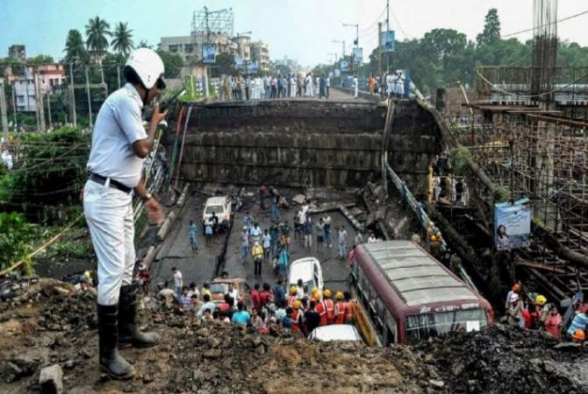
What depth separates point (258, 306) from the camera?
46.4 ft

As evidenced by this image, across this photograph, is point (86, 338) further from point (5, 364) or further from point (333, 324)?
point (333, 324)

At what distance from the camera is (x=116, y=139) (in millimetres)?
4715

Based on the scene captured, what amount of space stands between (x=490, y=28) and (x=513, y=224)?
7432 centimetres

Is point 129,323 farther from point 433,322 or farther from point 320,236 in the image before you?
point 320,236

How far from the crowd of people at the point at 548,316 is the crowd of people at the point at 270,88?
29163 mm

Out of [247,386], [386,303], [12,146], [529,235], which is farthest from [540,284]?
[12,146]

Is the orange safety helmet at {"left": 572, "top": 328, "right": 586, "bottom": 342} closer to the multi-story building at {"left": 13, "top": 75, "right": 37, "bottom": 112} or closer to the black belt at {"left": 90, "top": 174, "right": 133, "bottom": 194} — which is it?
the black belt at {"left": 90, "top": 174, "right": 133, "bottom": 194}

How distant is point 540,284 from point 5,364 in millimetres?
14307

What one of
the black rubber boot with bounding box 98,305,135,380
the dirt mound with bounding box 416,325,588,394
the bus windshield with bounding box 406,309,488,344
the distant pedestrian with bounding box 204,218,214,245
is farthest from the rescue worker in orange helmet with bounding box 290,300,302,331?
Answer: the distant pedestrian with bounding box 204,218,214,245

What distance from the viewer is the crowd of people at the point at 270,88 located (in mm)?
40094

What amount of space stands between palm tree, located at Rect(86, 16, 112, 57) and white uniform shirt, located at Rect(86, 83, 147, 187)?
269 ft

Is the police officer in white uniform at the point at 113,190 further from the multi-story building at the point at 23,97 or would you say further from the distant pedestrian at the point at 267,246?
the multi-story building at the point at 23,97

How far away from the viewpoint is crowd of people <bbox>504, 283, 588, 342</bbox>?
1076 centimetres

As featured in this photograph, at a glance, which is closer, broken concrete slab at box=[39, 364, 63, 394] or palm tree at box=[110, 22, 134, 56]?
broken concrete slab at box=[39, 364, 63, 394]
